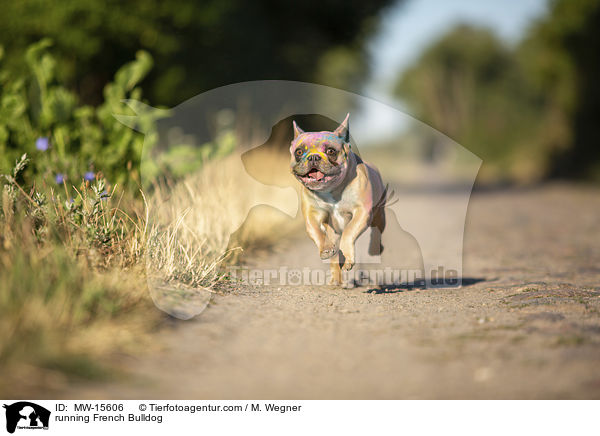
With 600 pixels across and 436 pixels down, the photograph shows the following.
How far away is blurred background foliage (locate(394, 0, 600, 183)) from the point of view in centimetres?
1942

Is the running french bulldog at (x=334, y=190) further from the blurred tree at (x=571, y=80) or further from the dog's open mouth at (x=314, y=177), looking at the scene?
the blurred tree at (x=571, y=80)

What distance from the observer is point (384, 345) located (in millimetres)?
3188

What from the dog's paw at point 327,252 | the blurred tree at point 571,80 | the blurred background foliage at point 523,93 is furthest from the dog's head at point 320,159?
the blurred background foliage at point 523,93

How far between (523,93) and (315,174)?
A: 128 feet

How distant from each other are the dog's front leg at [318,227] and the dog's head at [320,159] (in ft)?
0.99

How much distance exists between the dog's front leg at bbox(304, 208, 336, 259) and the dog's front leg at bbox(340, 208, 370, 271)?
4.8 inches

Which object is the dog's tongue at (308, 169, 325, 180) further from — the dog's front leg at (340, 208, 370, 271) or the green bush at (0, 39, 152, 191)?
the green bush at (0, 39, 152, 191)

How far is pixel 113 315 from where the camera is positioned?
3260mm

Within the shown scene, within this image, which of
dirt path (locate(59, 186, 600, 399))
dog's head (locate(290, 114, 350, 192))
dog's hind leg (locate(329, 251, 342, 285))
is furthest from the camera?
dog's hind leg (locate(329, 251, 342, 285))

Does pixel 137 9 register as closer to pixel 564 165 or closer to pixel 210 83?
pixel 210 83

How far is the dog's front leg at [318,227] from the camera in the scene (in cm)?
428

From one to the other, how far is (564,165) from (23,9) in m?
17.9

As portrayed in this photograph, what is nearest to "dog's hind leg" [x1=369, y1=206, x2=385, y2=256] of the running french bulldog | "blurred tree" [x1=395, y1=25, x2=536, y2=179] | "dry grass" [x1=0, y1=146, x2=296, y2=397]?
the running french bulldog

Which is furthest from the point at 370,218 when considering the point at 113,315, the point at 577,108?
the point at 577,108
